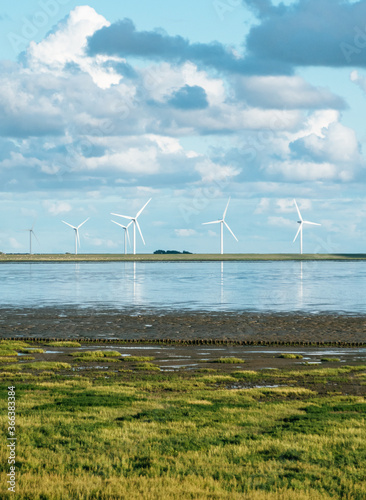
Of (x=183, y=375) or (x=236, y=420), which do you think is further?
(x=183, y=375)

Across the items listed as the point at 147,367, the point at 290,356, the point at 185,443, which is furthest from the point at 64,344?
the point at 185,443

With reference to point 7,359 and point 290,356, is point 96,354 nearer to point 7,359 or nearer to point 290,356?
point 7,359

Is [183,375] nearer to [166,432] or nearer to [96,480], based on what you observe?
[166,432]

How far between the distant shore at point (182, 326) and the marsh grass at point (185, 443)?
19.0 meters

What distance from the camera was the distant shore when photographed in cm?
4431

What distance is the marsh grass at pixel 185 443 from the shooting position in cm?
1306

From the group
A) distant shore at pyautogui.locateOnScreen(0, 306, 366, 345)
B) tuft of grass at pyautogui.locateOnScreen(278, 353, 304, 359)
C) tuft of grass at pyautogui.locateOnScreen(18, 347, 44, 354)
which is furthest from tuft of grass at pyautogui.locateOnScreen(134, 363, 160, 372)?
distant shore at pyautogui.locateOnScreen(0, 306, 366, 345)

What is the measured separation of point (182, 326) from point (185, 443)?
33.9 metres

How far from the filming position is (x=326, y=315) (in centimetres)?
5906

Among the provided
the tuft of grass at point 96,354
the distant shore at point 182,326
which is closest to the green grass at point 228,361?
the tuft of grass at point 96,354

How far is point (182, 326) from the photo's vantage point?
50281 millimetres

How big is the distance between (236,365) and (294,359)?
13.4ft

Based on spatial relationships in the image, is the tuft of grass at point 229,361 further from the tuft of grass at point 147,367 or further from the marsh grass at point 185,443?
the marsh grass at point 185,443

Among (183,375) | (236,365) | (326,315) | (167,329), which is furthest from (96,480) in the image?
(326,315)
